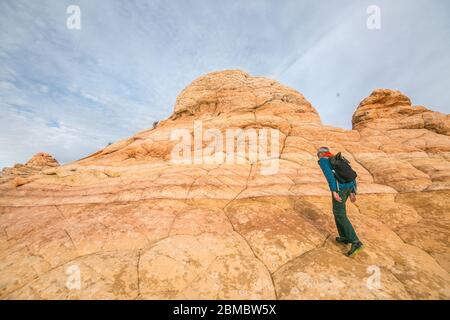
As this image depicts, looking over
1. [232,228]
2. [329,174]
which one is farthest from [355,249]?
[232,228]

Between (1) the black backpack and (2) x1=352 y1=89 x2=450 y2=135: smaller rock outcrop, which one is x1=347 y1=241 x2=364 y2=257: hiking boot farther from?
(2) x1=352 y1=89 x2=450 y2=135: smaller rock outcrop

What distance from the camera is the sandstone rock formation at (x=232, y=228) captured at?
15.0ft

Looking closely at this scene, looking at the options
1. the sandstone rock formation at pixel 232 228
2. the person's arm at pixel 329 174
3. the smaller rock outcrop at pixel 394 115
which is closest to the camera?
the sandstone rock formation at pixel 232 228

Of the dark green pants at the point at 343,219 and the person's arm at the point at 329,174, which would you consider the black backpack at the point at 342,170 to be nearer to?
the person's arm at the point at 329,174

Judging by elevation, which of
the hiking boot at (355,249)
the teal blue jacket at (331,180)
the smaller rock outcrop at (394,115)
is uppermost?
the smaller rock outcrop at (394,115)

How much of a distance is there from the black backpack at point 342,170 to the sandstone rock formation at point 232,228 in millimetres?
2087

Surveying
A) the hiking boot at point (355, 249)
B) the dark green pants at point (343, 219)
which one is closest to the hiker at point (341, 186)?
the dark green pants at point (343, 219)

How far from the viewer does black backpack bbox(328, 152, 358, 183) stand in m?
5.84

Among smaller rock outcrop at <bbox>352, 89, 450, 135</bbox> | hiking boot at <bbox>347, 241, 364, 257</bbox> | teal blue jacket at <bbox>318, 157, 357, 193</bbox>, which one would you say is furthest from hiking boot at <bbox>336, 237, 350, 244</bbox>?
smaller rock outcrop at <bbox>352, 89, 450, 135</bbox>

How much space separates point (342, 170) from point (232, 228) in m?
3.91
